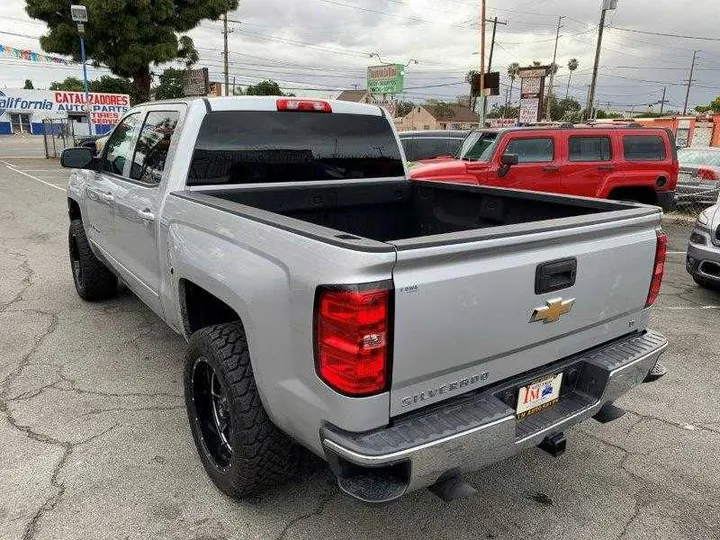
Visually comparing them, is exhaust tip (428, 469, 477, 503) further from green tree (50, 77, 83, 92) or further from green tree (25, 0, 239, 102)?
green tree (50, 77, 83, 92)

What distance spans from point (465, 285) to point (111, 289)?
4.46 meters

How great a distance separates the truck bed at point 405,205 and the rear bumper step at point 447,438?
1.09m

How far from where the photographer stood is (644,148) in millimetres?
9742

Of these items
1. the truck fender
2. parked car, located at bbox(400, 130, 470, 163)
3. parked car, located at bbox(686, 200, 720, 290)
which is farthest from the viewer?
parked car, located at bbox(400, 130, 470, 163)

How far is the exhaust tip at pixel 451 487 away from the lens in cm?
202

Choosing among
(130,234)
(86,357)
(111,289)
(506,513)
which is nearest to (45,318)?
(111,289)

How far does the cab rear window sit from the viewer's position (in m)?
3.27

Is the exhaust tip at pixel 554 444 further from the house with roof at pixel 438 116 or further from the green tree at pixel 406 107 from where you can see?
the green tree at pixel 406 107

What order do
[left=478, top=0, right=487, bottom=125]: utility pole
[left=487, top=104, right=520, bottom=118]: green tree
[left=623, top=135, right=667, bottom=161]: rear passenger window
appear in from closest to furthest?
[left=623, top=135, right=667, bottom=161]: rear passenger window
[left=478, top=0, right=487, bottom=125]: utility pole
[left=487, top=104, right=520, bottom=118]: green tree

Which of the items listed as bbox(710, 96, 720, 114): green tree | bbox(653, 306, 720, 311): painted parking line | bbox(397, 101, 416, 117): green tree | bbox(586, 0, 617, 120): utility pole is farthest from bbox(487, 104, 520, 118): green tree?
bbox(653, 306, 720, 311): painted parking line

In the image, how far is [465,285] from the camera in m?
1.96

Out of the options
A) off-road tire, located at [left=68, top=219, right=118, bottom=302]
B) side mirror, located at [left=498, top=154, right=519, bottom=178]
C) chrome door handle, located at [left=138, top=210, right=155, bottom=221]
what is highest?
side mirror, located at [left=498, top=154, right=519, bottom=178]

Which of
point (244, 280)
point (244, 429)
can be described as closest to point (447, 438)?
point (244, 429)

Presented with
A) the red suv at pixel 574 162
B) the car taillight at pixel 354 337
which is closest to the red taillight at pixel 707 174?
the red suv at pixel 574 162
